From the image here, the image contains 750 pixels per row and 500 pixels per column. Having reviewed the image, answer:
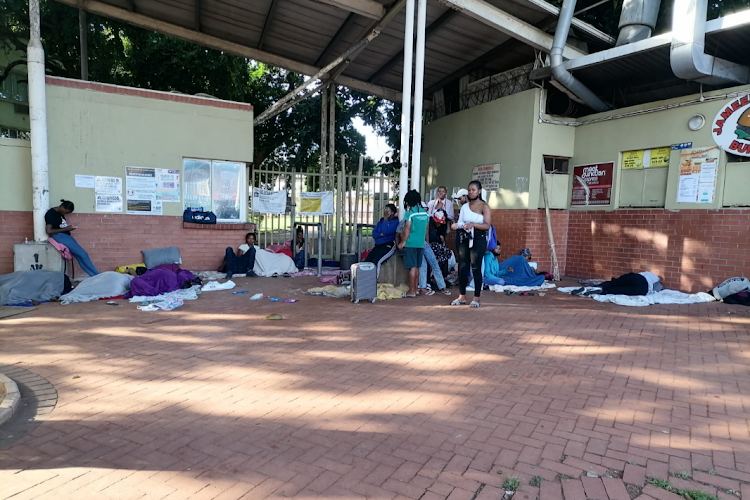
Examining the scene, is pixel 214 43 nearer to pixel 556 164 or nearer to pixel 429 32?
pixel 429 32

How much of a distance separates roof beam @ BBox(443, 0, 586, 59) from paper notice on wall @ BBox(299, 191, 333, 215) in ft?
15.5

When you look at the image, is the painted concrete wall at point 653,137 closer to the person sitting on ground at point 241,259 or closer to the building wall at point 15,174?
the person sitting on ground at point 241,259

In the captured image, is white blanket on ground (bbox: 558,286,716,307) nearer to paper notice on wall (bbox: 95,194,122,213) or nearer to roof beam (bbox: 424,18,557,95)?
roof beam (bbox: 424,18,557,95)

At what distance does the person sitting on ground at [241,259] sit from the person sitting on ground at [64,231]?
7.76ft

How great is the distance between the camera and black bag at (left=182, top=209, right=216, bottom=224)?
9.60m

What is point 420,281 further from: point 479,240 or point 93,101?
point 93,101

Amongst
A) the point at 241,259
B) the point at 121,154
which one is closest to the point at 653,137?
the point at 241,259

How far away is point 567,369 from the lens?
4344 millimetres

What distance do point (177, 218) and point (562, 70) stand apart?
26.9 ft

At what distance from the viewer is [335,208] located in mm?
11688

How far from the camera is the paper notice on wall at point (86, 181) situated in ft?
28.8

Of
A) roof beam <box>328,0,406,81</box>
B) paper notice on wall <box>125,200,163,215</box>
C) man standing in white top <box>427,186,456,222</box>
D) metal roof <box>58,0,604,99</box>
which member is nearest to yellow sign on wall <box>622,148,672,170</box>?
metal roof <box>58,0,604,99</box>

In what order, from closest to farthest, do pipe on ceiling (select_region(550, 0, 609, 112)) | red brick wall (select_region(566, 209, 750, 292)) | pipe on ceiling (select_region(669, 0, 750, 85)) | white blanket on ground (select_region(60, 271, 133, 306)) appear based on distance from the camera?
white blanket on ground (select_region(60, 271, 133, 306)) < pipe on ceiling (select_region(669, 0, 750, 85)) < red brick wall (select_region(566, 209, 750, 292)) < pipe on ceiling (select_region(550, 0, 609, 112))

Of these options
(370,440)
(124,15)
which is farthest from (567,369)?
(124,15)
